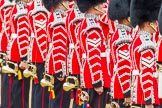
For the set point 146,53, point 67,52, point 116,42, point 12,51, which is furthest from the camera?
point 12,51

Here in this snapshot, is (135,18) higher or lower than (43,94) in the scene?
higher

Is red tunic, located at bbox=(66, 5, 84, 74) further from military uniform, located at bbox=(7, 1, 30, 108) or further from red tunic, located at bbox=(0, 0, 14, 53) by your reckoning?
red tunic, located at bbox=(0, 0, 14, 53)

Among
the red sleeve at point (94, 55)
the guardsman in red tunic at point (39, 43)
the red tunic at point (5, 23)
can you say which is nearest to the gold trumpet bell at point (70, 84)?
the red sleeve at point (94, 55)

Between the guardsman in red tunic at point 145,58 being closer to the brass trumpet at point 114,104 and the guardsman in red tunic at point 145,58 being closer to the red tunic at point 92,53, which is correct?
the brass trumpet at point 114,104

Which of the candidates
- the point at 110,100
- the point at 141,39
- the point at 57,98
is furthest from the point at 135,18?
the point at 57,98

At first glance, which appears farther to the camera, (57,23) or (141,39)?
(57,23)

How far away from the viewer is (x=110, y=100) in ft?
24.2

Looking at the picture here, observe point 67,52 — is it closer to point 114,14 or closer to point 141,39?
point 114,14

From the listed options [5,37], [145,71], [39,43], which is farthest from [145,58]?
[5,37]

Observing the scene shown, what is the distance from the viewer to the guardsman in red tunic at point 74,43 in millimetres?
7742

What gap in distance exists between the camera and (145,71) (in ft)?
21.9

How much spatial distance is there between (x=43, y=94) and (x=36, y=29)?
0.70m

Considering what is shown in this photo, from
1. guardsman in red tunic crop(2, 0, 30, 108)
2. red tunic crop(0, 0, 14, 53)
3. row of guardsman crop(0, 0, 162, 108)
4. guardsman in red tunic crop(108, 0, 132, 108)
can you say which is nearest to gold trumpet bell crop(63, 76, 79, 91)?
row of guardsman crop(0, 0, 162, 108)

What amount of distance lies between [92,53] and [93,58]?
0.16 ft
